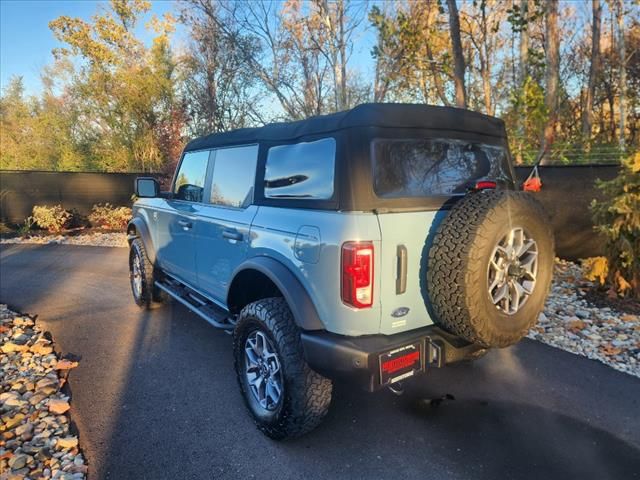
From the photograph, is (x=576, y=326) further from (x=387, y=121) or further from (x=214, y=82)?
(x=214, y=82)

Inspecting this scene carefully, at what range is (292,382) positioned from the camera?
2484mm

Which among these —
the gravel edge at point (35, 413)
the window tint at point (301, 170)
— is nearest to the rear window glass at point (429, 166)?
the window tint at point (301, 170)

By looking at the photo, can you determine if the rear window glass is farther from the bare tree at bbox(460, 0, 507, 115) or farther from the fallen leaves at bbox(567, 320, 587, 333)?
the bare tree at bbox(460, 0, 507, 115)

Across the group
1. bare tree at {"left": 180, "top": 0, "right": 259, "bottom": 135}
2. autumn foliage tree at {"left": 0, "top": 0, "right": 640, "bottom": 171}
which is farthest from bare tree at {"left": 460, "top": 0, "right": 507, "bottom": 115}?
bare tree at {"left": 180, "top": 0, "right": 259, "bottom": 135}

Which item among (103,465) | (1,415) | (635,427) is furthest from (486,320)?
(1,415)

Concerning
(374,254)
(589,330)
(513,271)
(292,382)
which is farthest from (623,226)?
(292,382)

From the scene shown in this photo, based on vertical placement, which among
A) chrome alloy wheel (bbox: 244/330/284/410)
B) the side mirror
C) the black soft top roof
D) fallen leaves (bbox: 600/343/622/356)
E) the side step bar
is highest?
the black soft top roof

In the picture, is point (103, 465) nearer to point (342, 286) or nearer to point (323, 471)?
point (323, 471)

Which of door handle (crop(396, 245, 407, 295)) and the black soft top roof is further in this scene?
the black soft top roof

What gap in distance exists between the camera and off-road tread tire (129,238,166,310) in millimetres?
4855

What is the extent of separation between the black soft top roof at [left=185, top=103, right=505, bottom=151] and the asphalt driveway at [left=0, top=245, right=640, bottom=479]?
1.93m

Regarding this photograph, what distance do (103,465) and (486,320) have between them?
2333 mm

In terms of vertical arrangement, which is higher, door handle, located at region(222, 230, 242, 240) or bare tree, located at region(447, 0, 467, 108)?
bare tree, located at region(447, 0, 467, 108)

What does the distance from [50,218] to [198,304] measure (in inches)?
359
